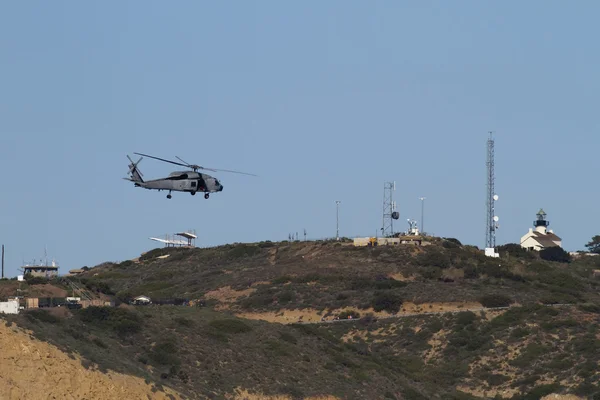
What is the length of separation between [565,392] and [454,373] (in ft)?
38.7

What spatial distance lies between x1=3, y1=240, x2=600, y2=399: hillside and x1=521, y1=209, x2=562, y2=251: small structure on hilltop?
10.5 metres

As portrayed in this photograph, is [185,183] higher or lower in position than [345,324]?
higher

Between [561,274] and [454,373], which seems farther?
[561,274]

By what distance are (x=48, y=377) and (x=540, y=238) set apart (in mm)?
125115

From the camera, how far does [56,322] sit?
2835 inches

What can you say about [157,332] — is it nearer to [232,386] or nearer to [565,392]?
[232,386]

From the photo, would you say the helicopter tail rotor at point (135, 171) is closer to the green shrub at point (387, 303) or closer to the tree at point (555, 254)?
the green shrub at point (387, 303)

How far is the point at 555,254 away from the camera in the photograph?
16638 cm

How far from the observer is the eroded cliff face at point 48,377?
200 feet

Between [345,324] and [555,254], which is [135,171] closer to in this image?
[345,324]

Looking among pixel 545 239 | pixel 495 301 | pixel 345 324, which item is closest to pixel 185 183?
pixel 345 324

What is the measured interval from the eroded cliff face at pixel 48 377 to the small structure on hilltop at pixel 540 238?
11772 cm

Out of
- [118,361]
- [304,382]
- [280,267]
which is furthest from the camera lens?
[280,267]

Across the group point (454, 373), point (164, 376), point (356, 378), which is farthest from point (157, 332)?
point (454, 373)
